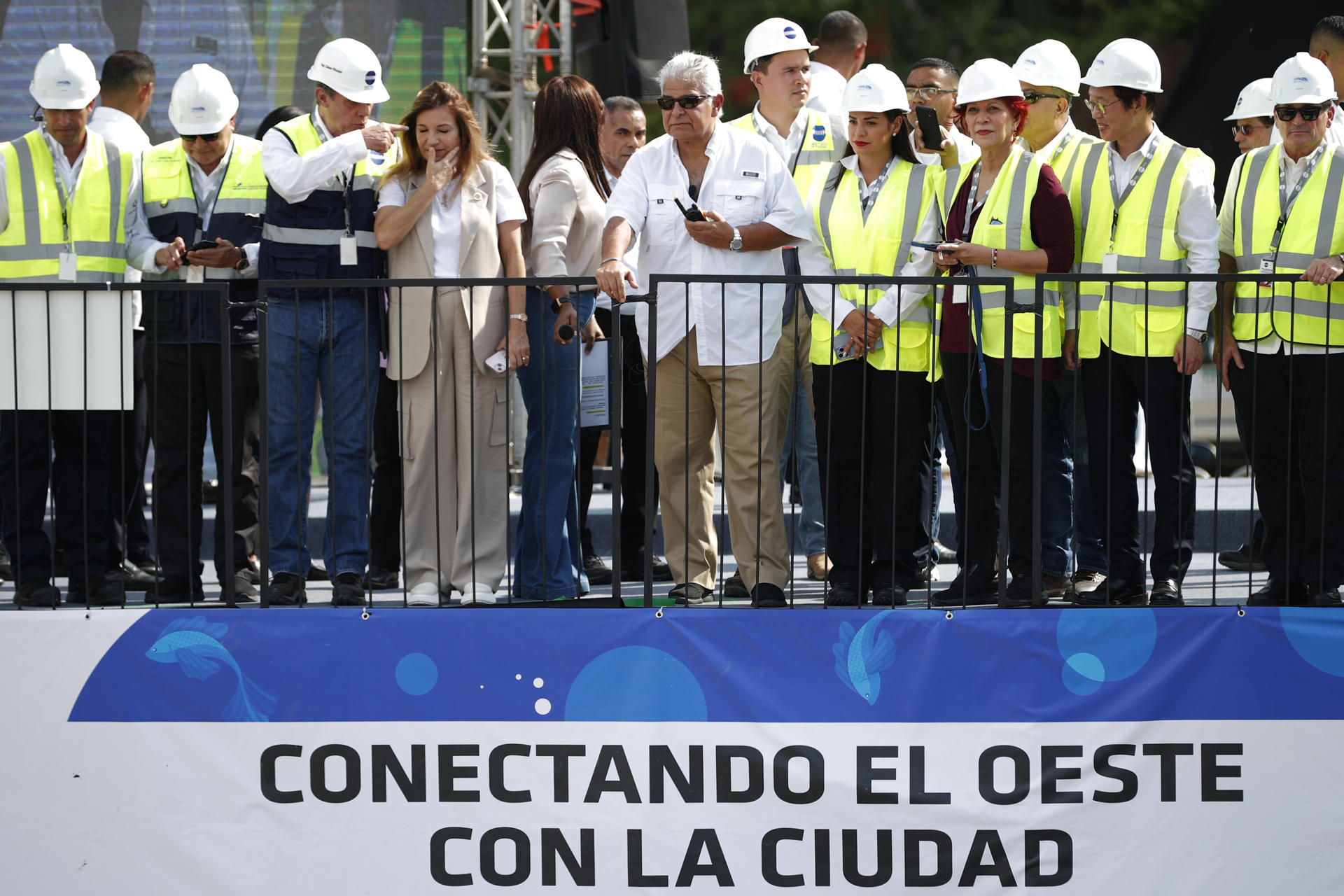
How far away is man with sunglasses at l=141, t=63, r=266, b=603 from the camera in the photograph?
571 cm

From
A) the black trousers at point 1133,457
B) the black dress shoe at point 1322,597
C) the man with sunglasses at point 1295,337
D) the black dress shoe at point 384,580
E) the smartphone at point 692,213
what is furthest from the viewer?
the black dress shoe at point 384,580

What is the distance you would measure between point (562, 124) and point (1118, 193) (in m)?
2.01

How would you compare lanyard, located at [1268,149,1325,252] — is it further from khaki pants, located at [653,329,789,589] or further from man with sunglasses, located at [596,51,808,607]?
khaki pants, located at [653,329,789,589]

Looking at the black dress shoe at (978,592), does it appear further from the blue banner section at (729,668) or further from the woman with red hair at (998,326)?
the blue banner section at (729,668)

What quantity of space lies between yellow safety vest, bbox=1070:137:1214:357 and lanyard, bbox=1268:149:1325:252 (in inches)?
11.1

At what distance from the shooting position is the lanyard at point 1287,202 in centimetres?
546

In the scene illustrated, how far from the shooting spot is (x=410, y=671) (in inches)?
196

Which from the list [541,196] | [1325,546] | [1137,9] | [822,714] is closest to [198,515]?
[541,196]

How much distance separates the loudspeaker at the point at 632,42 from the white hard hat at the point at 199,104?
3.09 metres

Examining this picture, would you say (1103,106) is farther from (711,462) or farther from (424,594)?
(424,594)

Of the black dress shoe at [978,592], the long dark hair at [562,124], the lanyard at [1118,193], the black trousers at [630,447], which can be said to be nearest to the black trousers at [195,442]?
the long dark hair at [562,124]

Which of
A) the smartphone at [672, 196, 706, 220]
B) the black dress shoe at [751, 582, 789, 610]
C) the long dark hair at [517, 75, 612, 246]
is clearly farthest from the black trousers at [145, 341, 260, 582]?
the black dress shoe at [751, 582, 789, 610]

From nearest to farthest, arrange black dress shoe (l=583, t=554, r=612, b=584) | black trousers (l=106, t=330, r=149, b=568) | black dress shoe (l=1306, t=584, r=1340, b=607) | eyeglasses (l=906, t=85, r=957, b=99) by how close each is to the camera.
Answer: black dress shoe (l=1306, t=584, r=1340, b=607) < black trousers (l=106, t=330, r=149, b=568) < black dress shoe (l=583, t=554, r=612, b=584) < eyeglasses (l=906, t=85, r=957, b=99)

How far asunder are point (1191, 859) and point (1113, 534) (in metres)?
1.07
